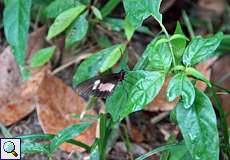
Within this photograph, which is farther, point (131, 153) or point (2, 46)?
point (2, 46)

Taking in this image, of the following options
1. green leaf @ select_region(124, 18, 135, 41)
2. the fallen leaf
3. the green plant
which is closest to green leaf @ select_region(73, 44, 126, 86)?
green leaf @ select_region(124, 18, 135, 41)

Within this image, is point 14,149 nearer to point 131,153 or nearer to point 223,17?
point 131,153

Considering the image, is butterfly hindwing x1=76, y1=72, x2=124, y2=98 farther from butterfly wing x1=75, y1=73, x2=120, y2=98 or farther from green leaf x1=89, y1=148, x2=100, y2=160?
green leaf x1=89, y1=148, x2=100, y2=160

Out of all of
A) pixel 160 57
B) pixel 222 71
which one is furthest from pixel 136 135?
pixel 160 57

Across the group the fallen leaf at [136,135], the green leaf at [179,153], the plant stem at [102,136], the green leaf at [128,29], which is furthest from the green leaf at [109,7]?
the green leaf at [179,153]

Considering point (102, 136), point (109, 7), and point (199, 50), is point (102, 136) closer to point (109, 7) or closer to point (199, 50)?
point (199, 50)

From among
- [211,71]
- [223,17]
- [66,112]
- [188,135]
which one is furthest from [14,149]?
[223,17]
